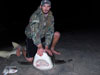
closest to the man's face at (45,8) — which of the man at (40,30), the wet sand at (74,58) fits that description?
the man at (40,30)

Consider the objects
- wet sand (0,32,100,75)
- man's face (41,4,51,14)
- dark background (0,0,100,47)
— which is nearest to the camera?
man's face (41,4,51,14)

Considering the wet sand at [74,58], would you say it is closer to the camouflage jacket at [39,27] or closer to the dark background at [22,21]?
the camouflage jacket at [39,27]

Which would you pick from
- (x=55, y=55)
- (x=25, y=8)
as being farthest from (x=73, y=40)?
(x=25, y=8)

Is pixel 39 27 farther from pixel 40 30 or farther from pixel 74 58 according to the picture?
pixel 74 58

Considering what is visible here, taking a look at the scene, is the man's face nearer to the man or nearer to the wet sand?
the man

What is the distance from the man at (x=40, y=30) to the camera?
148 inches

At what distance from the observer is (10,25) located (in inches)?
291

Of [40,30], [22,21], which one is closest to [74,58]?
[40,30]

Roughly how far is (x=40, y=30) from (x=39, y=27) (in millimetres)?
95

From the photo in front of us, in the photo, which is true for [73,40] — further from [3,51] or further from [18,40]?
[3,51]

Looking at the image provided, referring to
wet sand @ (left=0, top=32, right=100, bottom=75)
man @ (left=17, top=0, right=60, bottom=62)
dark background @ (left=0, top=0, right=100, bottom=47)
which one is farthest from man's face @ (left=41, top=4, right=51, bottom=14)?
dark background @ (left=0, top=0, right=100, bottom=47)

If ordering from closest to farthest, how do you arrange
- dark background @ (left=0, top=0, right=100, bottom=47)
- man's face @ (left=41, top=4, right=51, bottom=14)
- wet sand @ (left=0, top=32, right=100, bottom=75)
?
man's face @ (left=41, top=4, right=51, bottom=14), wet sand @ (left=0, top=32, right=100, bottom=75), dark background @ (left=0, top=0, right=100, bottom=47)

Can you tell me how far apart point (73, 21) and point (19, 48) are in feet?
13.2

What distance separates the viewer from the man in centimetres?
376
